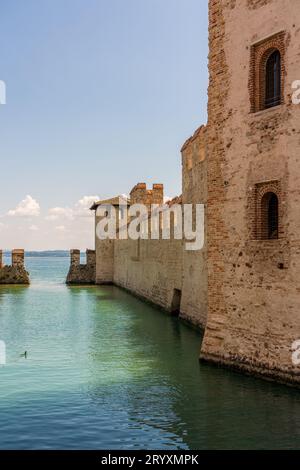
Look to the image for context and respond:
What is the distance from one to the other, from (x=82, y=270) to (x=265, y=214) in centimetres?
3096

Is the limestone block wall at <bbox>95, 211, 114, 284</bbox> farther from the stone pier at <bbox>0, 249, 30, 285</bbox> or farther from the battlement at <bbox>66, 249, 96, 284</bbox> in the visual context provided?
the stone pier at <bbox>0, 249, 30, 285</bbox>

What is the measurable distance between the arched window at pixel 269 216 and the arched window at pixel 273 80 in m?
1.83

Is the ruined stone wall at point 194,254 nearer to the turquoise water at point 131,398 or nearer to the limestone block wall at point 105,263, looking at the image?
the turquoise water at point 131,398

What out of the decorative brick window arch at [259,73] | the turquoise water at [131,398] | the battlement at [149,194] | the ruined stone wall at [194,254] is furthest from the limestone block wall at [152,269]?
the decorative brick window arch at [259,73]

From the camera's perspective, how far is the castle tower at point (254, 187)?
1005 cm

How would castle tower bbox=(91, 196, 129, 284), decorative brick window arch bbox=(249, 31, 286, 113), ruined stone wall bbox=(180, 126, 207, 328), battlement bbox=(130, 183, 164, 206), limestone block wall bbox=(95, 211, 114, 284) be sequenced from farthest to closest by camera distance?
limestone block wall bbox=(95, 211, 114, 284) < castle tower bbox=(91, 196, 129, 284) < battlement bbox=(130, 183, 164, 206) < ruined stone wall bbox=(180, 126, 207, 328) < decorative brick window arch bbox=(249, 31, 286, 113)

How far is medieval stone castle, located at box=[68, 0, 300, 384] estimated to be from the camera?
33.0 ft

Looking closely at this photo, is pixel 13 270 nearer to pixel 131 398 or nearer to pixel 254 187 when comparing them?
pixel 254 187

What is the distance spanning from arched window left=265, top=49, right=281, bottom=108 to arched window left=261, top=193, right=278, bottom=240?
6.01 ft

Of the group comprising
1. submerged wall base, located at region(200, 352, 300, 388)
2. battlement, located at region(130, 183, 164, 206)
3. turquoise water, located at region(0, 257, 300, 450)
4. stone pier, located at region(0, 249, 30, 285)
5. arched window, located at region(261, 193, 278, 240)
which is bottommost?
turquoise water, located at region(0, 257, 300, 450)

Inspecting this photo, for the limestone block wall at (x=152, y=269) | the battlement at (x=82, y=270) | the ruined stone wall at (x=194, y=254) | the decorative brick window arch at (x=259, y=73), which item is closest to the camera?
the decorative brick window arch at (x=259, y=73)

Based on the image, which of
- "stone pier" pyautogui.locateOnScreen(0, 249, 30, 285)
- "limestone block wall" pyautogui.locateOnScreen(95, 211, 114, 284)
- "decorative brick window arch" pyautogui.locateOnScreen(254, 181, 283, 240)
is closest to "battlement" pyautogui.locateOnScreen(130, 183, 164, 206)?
"limestone block wall" pyautogui.locateOnScreen(95, 211, 114, 284)

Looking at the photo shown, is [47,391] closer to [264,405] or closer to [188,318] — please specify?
[264,405]

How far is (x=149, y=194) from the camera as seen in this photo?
30672 mm
